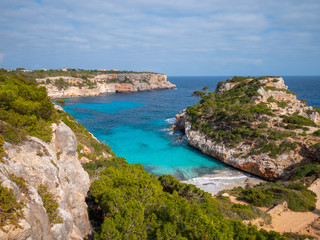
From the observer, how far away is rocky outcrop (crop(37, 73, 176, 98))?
3225 inches

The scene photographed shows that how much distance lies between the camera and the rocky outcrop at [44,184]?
5138mm

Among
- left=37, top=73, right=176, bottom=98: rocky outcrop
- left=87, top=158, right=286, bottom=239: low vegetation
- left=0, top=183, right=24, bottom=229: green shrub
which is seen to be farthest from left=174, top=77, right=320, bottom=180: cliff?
left=37, top=73, right=176, bottom=98: rocky outcrop

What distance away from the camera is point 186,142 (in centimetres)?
3397

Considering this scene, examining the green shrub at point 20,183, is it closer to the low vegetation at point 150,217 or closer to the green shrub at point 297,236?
the low vegetation at point 150,217

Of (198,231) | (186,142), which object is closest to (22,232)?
(198,231)

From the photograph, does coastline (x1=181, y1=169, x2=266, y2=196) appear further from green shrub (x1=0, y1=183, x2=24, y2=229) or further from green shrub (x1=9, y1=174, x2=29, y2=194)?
green shrub (x1=0, y1=183, x2=24, y2=229)

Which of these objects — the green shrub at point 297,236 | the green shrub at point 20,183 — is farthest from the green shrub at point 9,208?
the green shrub at point 297,236

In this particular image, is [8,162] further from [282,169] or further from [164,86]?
[164,86]

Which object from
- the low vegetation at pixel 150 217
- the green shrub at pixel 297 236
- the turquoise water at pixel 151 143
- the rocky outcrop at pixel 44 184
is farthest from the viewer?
the turquoise water at pixel 151 143

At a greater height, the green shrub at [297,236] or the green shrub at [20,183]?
the green shrub at [20,183]

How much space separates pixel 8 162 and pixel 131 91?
108521 millimetres

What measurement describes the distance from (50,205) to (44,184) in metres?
0.81

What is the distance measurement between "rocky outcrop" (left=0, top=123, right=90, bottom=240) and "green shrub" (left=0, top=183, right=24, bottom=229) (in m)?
0.13

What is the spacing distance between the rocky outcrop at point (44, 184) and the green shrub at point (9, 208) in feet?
0.43
